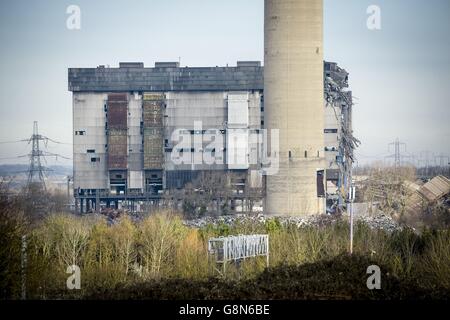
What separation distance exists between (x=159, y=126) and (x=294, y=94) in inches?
618

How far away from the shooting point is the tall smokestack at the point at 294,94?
155 feet

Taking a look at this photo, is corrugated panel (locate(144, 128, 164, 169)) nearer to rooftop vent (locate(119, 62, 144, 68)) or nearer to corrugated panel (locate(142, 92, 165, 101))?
corrugated panel (locate(142, 92, 165, 101))

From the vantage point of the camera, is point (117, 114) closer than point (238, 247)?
No

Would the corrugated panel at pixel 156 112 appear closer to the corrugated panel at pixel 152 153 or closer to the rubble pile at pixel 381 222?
the corrugated panel at pixel 152 153

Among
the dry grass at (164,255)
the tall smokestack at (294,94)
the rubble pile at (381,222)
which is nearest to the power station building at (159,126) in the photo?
Answer: the tall smokestack at (294,94)

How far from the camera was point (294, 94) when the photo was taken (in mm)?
47625

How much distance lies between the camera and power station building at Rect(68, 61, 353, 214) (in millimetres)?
61406

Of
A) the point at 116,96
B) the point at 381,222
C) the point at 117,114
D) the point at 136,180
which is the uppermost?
the point at 116,96

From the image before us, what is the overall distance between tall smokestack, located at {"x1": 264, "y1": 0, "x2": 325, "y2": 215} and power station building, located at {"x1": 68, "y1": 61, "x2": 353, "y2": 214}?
11302 millimetres

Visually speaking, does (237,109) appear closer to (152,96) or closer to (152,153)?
(152,96)

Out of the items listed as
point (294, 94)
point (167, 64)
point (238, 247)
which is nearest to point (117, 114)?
point (167, 64)

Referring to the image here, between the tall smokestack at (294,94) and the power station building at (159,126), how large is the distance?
11.3 metres

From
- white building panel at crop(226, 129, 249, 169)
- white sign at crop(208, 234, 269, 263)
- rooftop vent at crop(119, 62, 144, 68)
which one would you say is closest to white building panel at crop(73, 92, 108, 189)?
rooftop vent at crop(119, 62, 144, 68)
